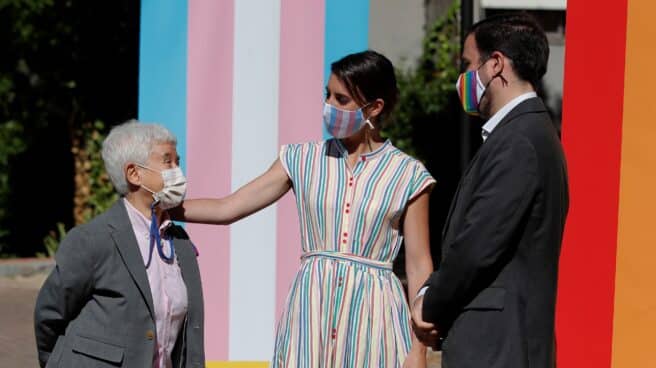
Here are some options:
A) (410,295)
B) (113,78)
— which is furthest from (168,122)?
(113,78)

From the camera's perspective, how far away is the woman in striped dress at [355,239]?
3.66 m

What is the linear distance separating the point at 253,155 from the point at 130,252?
4.87 ft

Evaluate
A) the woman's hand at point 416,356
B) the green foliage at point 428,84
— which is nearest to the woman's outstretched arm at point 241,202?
the woman's hand at point 416,356

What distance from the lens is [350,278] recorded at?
366 centimetres

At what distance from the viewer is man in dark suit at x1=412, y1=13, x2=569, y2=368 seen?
2.87 m

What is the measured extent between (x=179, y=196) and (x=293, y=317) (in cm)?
58

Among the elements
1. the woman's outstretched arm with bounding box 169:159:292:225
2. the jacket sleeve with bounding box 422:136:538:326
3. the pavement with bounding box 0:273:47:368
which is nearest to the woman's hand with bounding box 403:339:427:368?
the jacket sleeve with bounding box 422:136:538:326

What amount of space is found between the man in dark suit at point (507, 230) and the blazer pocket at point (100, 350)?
997mm

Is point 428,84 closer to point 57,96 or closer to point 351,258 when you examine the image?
point 57,96

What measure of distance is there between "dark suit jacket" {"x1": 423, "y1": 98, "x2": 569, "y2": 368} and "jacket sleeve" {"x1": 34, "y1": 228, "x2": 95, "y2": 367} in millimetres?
1110

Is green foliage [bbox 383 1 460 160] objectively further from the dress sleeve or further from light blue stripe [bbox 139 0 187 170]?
the dress sleeve

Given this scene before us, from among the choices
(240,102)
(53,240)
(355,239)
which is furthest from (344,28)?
(53,240)

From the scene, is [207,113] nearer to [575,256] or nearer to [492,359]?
[575,256]

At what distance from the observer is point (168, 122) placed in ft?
15.7
